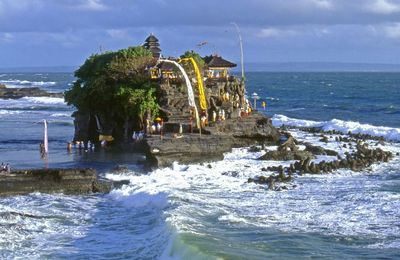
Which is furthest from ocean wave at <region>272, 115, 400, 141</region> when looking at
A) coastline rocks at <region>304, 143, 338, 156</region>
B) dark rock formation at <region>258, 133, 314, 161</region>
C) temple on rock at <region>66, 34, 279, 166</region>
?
dark rock formation at <region>258, 133, 314, 161</region>

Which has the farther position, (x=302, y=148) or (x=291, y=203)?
(x=302, y=148)

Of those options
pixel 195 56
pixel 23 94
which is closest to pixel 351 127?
pixel 195 56

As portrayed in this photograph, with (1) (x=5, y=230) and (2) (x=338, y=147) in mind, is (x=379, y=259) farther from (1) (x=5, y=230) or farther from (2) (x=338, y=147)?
(2) (x=338, y=147)

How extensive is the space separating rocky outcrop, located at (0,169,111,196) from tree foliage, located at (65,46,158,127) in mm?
12511

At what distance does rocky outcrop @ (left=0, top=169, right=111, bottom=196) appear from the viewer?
2959 centimetres

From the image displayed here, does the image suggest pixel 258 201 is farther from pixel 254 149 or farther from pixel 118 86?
pixel 118 86

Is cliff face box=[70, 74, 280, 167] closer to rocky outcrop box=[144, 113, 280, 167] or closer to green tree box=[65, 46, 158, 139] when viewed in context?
rocky outcrop box=[144, 113, 280, 167]

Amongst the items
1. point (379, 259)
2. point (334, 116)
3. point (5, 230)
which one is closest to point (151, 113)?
point (5, 230)

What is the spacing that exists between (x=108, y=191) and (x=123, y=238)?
7907 mm

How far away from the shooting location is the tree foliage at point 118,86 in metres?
43.2

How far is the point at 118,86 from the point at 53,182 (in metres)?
15.8

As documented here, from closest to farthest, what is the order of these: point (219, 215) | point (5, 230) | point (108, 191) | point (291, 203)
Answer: point (5, 230) < point (219, 215) < point (291, 203) < point (108, 191)

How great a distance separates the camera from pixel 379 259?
19.4m

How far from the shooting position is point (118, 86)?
44844 mm
